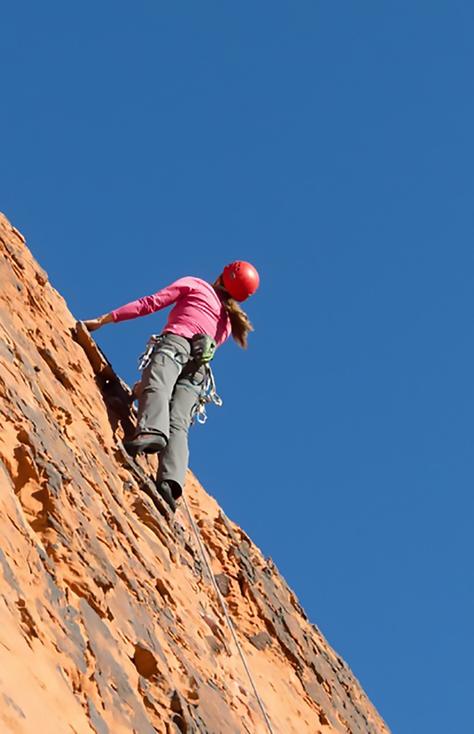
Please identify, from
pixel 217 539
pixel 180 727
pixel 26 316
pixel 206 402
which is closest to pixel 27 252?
pixel 26 316

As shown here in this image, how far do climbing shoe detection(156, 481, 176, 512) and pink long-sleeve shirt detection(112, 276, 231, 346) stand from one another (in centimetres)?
143

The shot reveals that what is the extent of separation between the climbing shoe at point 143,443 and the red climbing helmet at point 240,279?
1.92 m

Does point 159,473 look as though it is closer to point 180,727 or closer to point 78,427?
point 78,427

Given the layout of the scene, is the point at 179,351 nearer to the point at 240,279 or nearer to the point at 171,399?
the point at 171,399

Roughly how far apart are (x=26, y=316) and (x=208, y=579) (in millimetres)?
2421

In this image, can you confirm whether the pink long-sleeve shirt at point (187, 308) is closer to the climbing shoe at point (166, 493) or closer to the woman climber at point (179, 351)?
the woman climber at point (179, 351)

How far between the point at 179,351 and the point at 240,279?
1024 millimetres

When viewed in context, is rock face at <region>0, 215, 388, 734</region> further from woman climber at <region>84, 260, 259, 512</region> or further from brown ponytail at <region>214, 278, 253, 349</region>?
brown ponytail at <region>214, 278, 253, 349</region>

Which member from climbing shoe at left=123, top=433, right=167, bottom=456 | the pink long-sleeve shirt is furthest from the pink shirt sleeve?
climbing shoe at left=123, top=433, right=167, bottom=456

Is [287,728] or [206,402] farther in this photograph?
[206,402]

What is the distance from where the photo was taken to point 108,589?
642 centimetres

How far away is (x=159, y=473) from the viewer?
29.8 ft

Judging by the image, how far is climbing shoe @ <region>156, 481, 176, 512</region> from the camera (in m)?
9.02

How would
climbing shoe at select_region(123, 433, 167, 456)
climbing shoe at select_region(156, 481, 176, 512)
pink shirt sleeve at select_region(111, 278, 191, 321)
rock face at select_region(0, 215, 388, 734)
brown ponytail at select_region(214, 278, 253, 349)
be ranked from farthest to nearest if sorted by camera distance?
brown ponytail at select_region(214, 278, 253, 349) → pink shirt sleeve at select_region(111, 278, 191, 321) → climbing shoe at select_region(156, 481, 176, 512) → climbing shoe at select_region(123, 433, 167, 456) → rock face at select_region(0, 215, 388, 734)
